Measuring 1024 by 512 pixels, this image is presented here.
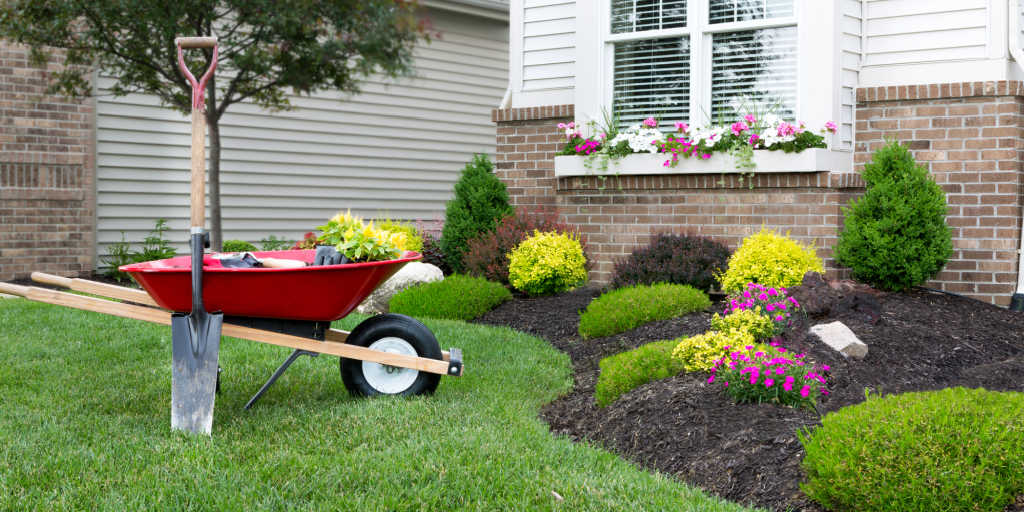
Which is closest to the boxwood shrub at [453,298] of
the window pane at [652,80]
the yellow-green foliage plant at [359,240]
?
→ the window pane at [652,80]

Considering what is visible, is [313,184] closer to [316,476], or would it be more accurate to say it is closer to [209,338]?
[209,338]

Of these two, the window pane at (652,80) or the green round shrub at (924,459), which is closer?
the green round shrub at (924,459)

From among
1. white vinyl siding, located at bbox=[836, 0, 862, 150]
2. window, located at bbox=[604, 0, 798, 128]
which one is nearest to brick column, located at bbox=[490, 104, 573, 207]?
window, located at bbox=[604, 0, 798, 128]

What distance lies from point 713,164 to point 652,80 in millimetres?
1009

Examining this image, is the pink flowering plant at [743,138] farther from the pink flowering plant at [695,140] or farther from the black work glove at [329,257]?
the black work glove at [329,257]

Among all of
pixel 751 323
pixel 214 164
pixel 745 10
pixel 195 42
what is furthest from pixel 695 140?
pixel 214 164

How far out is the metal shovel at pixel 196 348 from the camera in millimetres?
3750

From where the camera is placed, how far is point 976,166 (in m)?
7.20

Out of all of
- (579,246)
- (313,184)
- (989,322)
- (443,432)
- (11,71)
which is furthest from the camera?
(313,184)

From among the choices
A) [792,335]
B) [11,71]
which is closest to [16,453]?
[792,335]

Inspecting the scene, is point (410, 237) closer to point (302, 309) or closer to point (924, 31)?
point (302, 309)

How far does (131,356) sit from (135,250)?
5185 millimetres

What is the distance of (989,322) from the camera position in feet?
19.9

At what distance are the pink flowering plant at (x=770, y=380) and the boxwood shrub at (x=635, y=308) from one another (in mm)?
1975
